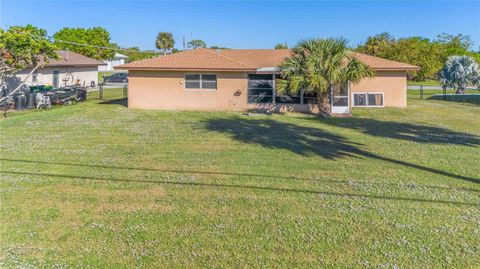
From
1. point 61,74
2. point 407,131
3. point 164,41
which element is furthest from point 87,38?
point 407,131

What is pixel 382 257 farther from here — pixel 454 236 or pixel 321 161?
pixel 321 161

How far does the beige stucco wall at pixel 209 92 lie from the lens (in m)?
20.3

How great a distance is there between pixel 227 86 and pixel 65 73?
62.6 feet

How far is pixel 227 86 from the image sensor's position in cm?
2038

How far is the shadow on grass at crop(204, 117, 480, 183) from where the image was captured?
34.4 feet

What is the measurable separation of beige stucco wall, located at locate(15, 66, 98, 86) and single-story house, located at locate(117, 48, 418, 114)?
10.2 m

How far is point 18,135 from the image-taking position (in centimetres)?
1280

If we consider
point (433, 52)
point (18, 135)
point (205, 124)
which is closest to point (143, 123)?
point (205, 124)

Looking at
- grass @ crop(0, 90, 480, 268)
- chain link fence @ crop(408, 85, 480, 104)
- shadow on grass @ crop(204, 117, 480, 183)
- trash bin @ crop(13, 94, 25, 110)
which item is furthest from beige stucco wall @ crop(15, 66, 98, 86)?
chain link fence @ crop(408, 85, 480, 104)

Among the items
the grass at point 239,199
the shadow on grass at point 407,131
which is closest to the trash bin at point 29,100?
the grass at point 239,199

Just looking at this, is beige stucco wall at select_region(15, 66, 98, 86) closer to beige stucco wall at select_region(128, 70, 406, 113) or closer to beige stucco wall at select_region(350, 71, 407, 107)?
beige stucco wall at select_region(128, 70, 406, 113)

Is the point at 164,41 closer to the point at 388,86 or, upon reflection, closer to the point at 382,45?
the point at 382,45

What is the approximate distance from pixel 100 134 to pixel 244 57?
12.1 m

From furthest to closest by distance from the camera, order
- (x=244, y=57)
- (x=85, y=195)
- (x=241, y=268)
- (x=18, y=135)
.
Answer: (x=244, y=57) → (x=18, y=135) → (x=85, y=195) → (x=241, y=268)
